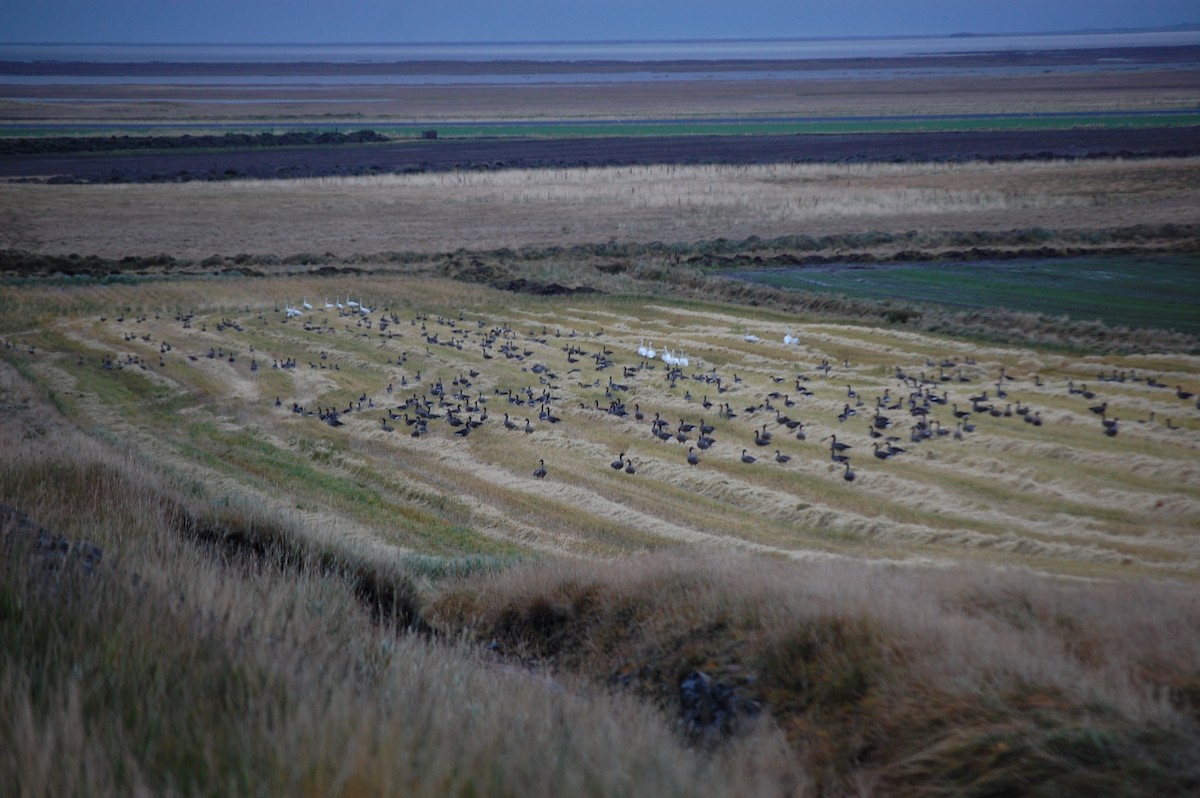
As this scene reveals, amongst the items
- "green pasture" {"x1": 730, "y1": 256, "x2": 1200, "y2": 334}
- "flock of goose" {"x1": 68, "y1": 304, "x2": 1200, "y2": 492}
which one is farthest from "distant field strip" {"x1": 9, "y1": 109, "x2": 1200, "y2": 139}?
"flock of goose" {"x1": 68, "y1": 304, "x2": 1200, "y2": 492}

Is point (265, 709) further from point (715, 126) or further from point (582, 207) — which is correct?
point (715, 126)

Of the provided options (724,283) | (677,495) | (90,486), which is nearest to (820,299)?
(724,283)

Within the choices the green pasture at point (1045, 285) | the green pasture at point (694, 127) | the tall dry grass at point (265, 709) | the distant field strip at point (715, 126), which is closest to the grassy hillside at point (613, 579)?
the tall dry grass at point (265, 709)

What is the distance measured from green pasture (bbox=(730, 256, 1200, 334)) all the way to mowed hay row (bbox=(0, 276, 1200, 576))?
16.1 ft

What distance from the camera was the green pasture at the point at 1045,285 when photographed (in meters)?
A: 27.2

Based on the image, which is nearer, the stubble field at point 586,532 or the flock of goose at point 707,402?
the stubble field at point 586,532

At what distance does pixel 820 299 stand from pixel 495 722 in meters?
28.2

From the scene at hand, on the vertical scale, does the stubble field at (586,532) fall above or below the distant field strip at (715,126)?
below

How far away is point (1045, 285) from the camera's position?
3134cm

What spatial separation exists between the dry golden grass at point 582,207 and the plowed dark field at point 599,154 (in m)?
5.61

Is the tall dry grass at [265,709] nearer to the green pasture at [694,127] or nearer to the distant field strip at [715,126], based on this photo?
the distant field strip at [715,126]

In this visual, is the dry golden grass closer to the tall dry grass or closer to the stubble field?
the stubble field

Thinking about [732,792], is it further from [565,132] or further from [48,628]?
[565,132]

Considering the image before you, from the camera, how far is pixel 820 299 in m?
31.3
